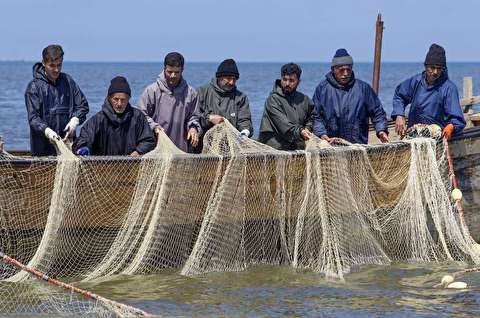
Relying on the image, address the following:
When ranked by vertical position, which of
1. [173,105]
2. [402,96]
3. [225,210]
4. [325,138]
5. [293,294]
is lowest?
[293,294]

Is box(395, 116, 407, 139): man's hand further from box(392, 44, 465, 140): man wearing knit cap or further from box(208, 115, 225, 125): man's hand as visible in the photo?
box(208, 115, 225, 125): man's hand

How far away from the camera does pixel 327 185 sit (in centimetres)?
1036

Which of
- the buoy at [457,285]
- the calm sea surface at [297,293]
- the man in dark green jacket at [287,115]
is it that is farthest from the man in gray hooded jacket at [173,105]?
the buoy at [457,285]

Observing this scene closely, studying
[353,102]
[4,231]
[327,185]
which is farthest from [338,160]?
[4,231]

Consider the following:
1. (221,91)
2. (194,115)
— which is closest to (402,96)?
(221,91)

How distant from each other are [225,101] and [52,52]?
1.94 metres

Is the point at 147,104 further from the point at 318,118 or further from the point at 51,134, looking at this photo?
the point at 318,118

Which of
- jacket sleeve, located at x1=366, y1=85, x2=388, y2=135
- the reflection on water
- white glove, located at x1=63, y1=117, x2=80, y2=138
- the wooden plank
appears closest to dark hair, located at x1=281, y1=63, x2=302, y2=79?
jacket sleeve, located at x1=366, y1=85, x2=388, y2=135

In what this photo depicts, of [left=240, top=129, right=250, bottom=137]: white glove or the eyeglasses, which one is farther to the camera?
the eyeglasses

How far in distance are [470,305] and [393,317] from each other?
0.83 metres

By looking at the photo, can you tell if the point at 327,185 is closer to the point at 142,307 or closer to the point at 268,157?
the point at 268,157

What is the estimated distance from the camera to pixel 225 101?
11.0m

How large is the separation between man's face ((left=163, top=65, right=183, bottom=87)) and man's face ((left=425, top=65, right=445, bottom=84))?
2.62m

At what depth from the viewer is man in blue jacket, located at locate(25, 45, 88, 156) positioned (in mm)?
10047
